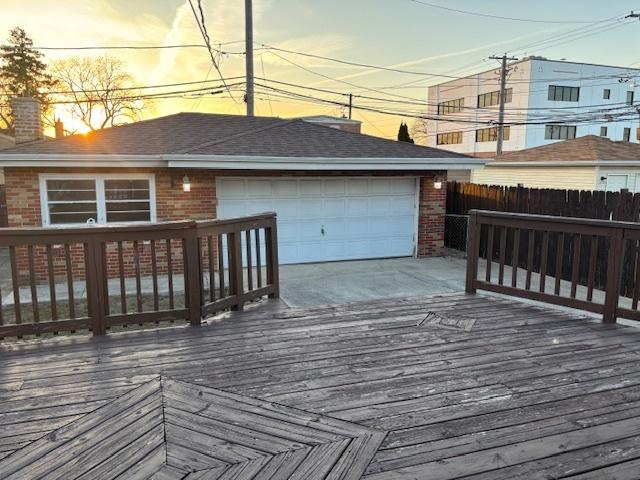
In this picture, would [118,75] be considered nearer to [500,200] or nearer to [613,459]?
[500,200]

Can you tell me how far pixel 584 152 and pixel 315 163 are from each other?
35.1 ft

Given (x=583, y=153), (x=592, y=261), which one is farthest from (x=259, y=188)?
(x=583, y=153)

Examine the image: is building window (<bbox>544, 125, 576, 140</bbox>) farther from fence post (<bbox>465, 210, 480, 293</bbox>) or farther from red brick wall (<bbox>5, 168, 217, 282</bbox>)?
fence post (<bbox>465, 210, 480, 293</bbox>)

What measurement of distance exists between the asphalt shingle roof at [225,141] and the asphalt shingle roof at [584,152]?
285 inches

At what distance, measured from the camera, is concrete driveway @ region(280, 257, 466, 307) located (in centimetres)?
649

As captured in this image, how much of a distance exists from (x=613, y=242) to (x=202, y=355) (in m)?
3.64

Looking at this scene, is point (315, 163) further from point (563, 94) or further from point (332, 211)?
point (563, 94)

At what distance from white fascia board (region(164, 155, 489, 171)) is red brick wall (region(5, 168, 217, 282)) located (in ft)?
1.76

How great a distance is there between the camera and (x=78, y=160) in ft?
23.7

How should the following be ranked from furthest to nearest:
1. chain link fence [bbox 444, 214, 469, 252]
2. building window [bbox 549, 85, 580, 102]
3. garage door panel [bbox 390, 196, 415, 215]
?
1. building window [bbox 549, 85, 580, 102]
2. chain link fence [bbox 444, 214, 469, 252]
3. garage door panel [bbox 390, 196, 415, 215]

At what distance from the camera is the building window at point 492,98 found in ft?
119

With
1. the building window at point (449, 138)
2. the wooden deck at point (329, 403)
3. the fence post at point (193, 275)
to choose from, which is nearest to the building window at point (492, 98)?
the building window at point (449, 138)

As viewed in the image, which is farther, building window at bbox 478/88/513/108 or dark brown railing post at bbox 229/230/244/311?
building window at bbox 478/88/513/108

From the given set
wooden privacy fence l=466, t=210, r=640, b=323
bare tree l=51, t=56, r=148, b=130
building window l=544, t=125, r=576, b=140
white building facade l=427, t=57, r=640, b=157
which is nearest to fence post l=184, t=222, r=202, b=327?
wooden privacy fence l=466, t=210, r=640, b=323
